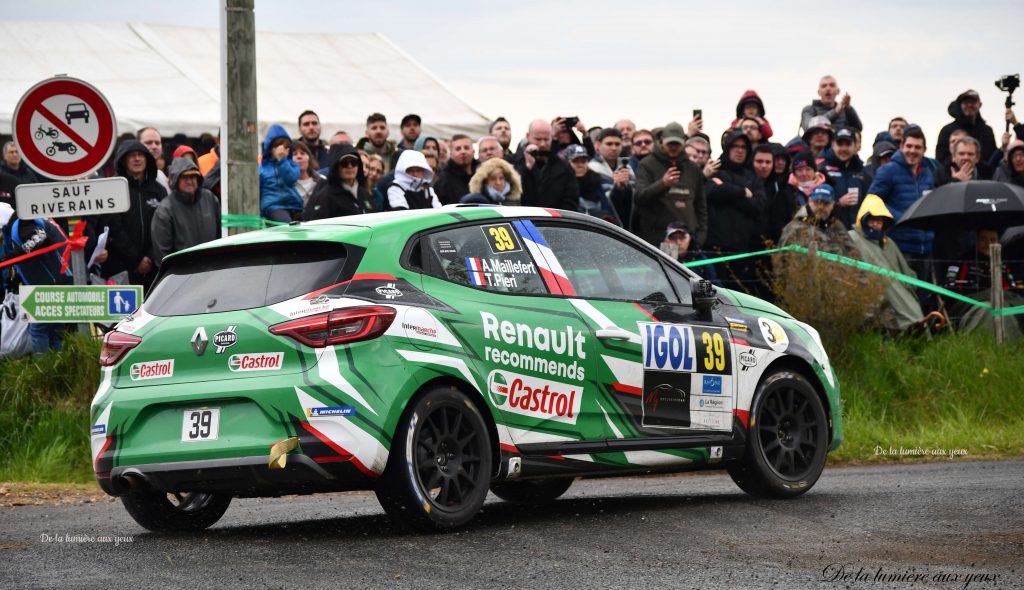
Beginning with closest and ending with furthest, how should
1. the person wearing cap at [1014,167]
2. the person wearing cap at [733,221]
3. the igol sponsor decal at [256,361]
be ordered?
1. the igol sponsor decal at [256,361]
2. the person wearing cap at [733,221]
3. the person wearing cap at [1014,167]

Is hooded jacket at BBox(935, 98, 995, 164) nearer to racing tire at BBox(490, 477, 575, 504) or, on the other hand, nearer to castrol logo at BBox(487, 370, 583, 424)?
racing tire at BBox(490, 477, 575, 504)

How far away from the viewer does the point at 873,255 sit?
17000 millimetres

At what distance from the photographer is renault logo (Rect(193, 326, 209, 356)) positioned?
27.0 feet

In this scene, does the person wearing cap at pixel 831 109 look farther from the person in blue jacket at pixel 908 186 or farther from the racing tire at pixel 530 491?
the racing tire at pixel 530 491

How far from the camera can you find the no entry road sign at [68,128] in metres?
12.8

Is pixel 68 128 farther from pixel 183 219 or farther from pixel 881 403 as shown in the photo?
pixel 881 403

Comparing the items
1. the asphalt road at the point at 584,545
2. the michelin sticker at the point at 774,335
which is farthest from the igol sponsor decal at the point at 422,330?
the michelin sticker at the point at 774,335

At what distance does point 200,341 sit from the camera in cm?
823

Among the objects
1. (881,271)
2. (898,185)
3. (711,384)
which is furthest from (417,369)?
(898,185)

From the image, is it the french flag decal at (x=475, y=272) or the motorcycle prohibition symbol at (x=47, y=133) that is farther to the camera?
the motorcycle prohibition symbol at (x=47, y=133)

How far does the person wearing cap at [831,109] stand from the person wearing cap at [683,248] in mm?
4746

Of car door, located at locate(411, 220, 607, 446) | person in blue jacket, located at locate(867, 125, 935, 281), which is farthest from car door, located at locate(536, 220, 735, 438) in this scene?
person in blue jacket, located at locate(867, 125, 935, 281)

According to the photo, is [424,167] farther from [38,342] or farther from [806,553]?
[806,553]

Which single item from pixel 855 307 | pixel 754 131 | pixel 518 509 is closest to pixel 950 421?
pixel 855 307
